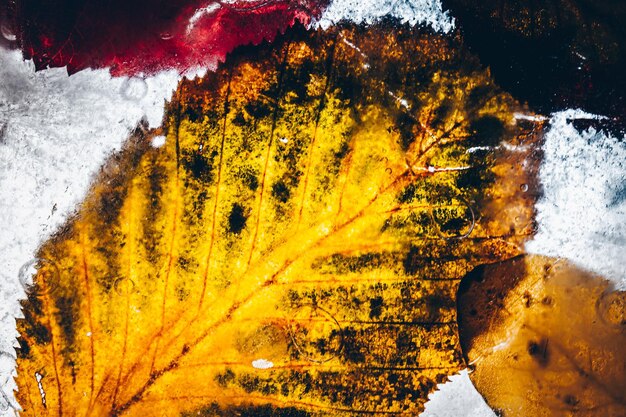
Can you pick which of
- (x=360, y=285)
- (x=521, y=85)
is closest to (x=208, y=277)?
(x=360, y=285)

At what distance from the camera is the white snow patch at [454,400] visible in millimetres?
2807

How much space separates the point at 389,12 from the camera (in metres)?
2.70

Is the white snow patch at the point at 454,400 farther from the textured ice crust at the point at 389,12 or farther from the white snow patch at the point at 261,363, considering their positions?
the textured ice crust at the point at 389,12

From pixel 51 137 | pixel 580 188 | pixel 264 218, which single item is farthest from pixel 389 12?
pixel 51 137

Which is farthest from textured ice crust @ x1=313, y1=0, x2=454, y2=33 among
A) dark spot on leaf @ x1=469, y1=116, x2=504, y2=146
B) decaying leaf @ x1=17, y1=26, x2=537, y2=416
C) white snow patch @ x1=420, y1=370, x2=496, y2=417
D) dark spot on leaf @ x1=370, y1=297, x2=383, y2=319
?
white snow patch @ x1=420, y1=370, x2=496, y2=417

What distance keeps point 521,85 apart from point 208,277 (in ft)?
6.82

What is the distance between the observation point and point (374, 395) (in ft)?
9.18

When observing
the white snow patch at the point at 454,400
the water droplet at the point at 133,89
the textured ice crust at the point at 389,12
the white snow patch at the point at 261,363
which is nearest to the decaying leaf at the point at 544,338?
the white snow patch at the point at 454,400

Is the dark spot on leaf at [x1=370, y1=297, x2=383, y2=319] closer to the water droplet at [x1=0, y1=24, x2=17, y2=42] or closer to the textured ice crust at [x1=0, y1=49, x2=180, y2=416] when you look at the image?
the textured ice crust at [x1=0, y1=49, x2=180, y2=416]

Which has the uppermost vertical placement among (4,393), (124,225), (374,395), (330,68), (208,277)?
(330,68)

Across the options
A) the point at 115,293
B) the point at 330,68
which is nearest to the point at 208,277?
the point at 115,293

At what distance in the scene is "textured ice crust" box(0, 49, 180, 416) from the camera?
8.84 feet

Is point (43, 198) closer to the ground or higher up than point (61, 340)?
higher up

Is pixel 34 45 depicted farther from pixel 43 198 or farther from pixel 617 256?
pixel 617 256
